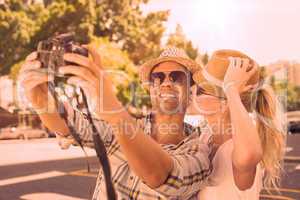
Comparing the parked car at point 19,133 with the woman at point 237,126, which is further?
the parked car at point 19,133

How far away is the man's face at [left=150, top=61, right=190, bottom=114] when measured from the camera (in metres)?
1.53

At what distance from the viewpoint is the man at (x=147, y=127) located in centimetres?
93

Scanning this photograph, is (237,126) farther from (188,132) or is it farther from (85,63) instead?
(85,63)

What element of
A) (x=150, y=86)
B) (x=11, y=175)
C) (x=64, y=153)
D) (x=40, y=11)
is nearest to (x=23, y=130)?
(x=40, y=11)

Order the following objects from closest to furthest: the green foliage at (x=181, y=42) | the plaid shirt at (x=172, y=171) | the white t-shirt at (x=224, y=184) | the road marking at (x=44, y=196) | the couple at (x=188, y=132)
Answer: the couple at (x=188, y=132) → the plaid shirt at (x=172, y=171) → the white t-shirt at (x=224, y=184) → the road marking at (x=44, y=196) → the green foliage at (x=181, y=42)

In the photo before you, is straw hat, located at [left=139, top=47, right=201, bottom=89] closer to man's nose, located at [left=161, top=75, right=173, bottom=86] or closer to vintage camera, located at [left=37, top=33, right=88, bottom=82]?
man's nose, located at [left=161, top=75, right=173, bottom=86]

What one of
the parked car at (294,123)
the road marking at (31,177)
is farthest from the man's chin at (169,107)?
the parked car at (294,123)

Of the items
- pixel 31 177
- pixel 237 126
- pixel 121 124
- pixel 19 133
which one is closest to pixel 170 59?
pixel 237 126

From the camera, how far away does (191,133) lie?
5.36 ft

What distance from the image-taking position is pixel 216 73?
5.06ft

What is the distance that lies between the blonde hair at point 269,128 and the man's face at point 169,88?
1.07 feet

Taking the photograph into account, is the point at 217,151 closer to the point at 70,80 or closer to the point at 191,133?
the point at 191,133

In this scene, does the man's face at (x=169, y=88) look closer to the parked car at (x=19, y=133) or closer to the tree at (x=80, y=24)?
the tree at (x=80, y=24)

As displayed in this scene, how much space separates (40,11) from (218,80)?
24.7 meters
